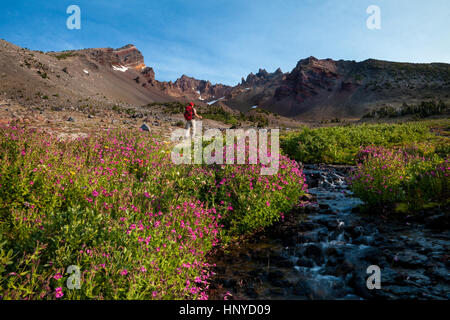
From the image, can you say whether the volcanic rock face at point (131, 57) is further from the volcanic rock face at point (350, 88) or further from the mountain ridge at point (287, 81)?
the volcanic rock face at point (350, 88)

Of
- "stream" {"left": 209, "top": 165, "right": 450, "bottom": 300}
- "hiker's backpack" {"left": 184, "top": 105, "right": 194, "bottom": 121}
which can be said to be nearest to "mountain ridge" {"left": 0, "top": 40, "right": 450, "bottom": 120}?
"hiker's backpack" {"left": 184, "top": 105, "right": 194, "bottom": 121}

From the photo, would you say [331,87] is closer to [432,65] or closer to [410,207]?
[432,65]

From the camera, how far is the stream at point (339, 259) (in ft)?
15.2

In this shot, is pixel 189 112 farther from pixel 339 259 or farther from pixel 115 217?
pixel 339 259

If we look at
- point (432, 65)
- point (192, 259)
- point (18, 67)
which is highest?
point (432, 65)

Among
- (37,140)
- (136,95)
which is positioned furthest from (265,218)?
(136,95)

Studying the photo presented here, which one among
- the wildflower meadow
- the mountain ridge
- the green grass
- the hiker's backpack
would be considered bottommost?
the wildflower meadow

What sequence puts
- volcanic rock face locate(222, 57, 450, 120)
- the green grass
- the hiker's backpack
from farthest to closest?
volcanic rock face locate(222, 57, 450, 120) → the green grass → the hiker's backpack

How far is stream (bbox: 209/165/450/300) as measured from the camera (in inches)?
182

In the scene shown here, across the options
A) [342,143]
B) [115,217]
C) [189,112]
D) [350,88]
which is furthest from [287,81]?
[115,217]

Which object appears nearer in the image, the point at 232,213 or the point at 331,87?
the point at 232,213

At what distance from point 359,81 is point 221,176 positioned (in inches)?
4517

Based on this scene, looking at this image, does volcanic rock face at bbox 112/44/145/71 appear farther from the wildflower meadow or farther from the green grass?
the wildflower meadow
